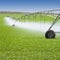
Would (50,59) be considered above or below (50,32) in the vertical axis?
below

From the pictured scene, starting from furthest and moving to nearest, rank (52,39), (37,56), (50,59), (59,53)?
(52,39) → (59,53) → (37,56) → (50,59)

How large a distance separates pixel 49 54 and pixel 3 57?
2139 millimetres

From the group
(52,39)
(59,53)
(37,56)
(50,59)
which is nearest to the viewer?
(50,59)

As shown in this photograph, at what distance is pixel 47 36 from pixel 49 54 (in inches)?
268

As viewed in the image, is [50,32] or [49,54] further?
[50,32]

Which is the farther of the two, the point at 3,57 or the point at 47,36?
the point at 47,36

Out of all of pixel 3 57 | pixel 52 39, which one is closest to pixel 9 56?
pixel 3 57

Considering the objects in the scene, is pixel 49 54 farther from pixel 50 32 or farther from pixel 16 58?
pixel 50 32

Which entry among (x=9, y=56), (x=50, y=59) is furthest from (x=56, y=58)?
(x=9, y=56)

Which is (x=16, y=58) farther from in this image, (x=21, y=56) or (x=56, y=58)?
→ (x=56, y=58)

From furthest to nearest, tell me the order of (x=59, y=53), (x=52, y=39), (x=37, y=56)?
(x=52, y=39)
(x=59, y=53)
(x=37, y=56)

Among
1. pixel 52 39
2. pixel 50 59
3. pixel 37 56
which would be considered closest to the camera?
pixel 50 59

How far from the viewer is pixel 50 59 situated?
11.6 meters

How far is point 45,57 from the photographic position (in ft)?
39.7
